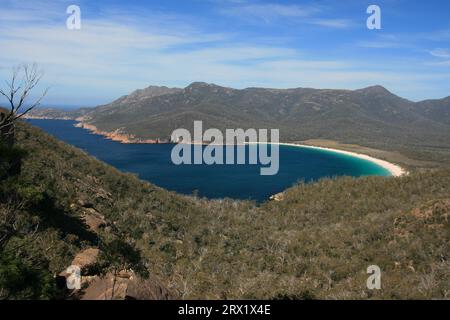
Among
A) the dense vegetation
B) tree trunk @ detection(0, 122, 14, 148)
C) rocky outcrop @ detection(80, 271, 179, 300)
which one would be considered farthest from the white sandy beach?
tree trunk @ detection(0, 122, 14, 148)

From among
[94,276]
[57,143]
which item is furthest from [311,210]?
[94,276]

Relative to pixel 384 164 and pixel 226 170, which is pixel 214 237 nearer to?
pixel 226 170

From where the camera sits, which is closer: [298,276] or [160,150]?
[298,276]

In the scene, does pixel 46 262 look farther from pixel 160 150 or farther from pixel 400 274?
pixel 160 150

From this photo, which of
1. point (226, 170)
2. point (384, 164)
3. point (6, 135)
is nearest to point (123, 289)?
point (6, 135)

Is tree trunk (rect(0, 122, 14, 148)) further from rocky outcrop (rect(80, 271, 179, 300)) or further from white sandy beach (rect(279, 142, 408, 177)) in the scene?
white sandy beach (rect(279, 142, 408, 177))

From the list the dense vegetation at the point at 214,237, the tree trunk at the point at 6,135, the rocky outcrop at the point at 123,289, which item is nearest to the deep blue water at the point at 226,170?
the dense vegetation at the point at 214,237
